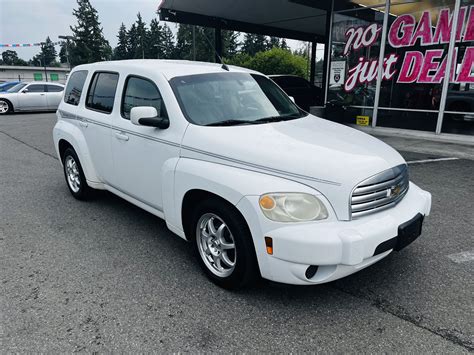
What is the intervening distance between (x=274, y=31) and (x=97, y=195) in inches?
680

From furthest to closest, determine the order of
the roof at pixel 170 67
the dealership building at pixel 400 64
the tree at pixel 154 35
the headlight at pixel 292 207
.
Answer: the tree at pixel 154 35 → the dealership building at pixel 400 64 → the roof at pixel 170 67 → the headlight at pixel 292 207

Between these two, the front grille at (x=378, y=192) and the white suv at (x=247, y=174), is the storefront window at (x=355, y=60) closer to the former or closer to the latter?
the white suv at (x=247, y=174)

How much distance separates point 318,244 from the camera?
2518 mm

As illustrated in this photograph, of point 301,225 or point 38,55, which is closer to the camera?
point 301,225

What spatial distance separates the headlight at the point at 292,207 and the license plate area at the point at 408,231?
2.09 feet

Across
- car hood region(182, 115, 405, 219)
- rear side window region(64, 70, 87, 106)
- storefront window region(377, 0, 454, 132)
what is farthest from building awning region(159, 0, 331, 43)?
car hood region(182, 115, 405, 219)

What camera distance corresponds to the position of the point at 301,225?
2.60 meters

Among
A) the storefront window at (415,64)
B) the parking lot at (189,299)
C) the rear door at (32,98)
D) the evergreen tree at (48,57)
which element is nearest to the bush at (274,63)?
the rear door at (32,98)

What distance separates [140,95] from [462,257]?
11.8ft

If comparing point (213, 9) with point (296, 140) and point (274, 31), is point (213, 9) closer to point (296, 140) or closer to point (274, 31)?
point (274, 31)

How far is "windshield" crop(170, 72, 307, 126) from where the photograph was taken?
11.6 feet

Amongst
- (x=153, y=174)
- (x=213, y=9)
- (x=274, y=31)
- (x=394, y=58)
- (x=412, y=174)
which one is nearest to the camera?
(x=153, y=174)

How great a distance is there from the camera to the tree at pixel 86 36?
78.1 meters

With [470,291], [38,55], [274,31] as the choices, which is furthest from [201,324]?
[38,55]
